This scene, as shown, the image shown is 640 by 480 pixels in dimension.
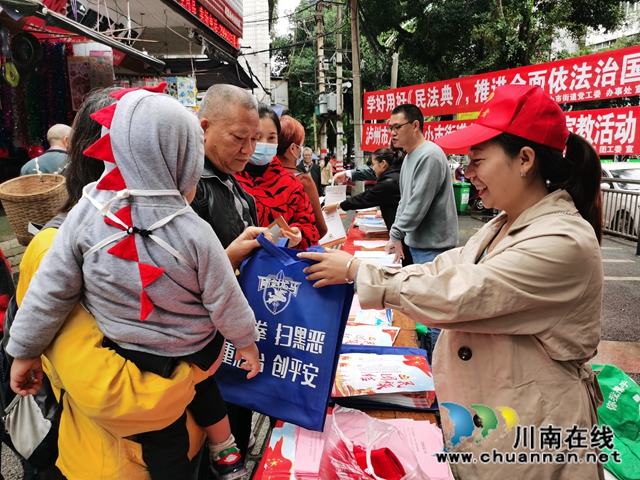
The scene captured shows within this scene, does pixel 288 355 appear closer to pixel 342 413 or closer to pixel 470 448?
pixel 342 413

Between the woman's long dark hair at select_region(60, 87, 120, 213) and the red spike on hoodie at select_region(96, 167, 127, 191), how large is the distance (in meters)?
0.22

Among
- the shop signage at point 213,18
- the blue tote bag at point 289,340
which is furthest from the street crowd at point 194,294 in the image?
the shop signage at point 213,18

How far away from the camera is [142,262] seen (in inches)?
43.7

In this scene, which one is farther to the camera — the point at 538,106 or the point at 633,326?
the point at 633,326

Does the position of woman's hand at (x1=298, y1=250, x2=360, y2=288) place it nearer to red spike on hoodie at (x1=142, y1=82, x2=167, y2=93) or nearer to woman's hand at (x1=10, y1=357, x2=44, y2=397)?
red spike on hoodie at (x1=142, y1=82, x2=167, y2=93)

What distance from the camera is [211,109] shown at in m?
1.72

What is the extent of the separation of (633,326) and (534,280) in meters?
4.58

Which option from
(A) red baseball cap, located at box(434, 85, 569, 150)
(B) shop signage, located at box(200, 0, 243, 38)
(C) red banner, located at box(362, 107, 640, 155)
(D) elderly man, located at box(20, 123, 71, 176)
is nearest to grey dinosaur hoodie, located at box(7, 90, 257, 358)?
(A) red baseball cap, located at box(434, 85, 569, 150)

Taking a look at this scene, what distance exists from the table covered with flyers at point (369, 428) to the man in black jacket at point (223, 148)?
1.66 ft

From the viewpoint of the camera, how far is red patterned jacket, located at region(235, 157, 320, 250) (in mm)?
2354

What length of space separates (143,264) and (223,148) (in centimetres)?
77

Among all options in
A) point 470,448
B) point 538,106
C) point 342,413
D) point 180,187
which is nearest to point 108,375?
point 180,187

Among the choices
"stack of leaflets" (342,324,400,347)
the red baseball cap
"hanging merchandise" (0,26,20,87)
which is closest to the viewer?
the red baseball cap

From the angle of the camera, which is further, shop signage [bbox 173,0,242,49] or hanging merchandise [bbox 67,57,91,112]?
shop signage [bbox 173,0,242,49]
